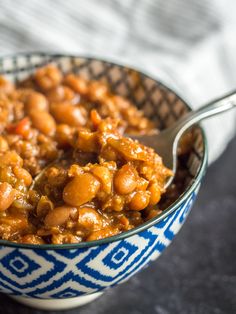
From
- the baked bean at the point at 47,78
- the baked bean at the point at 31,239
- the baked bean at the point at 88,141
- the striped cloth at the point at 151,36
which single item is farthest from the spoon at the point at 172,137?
the striped cloth at the point at 151,36

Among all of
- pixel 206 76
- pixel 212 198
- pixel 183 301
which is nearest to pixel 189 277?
pixel 183 301

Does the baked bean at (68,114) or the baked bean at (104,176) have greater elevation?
the baked bean at (68,114)

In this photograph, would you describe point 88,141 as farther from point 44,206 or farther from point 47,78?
point 47,78

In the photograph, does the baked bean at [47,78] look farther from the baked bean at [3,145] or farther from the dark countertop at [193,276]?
the dark countertop at [193,276]

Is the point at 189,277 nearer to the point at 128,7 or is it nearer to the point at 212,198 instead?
the point at 212,198

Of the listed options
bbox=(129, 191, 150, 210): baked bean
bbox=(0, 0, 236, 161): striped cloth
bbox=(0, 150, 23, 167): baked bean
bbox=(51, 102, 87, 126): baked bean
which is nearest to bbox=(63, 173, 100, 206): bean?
bbox=(129, 191, 150, 210): baked bean

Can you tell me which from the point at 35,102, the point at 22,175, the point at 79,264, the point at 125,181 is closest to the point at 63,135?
the point at 35,102
